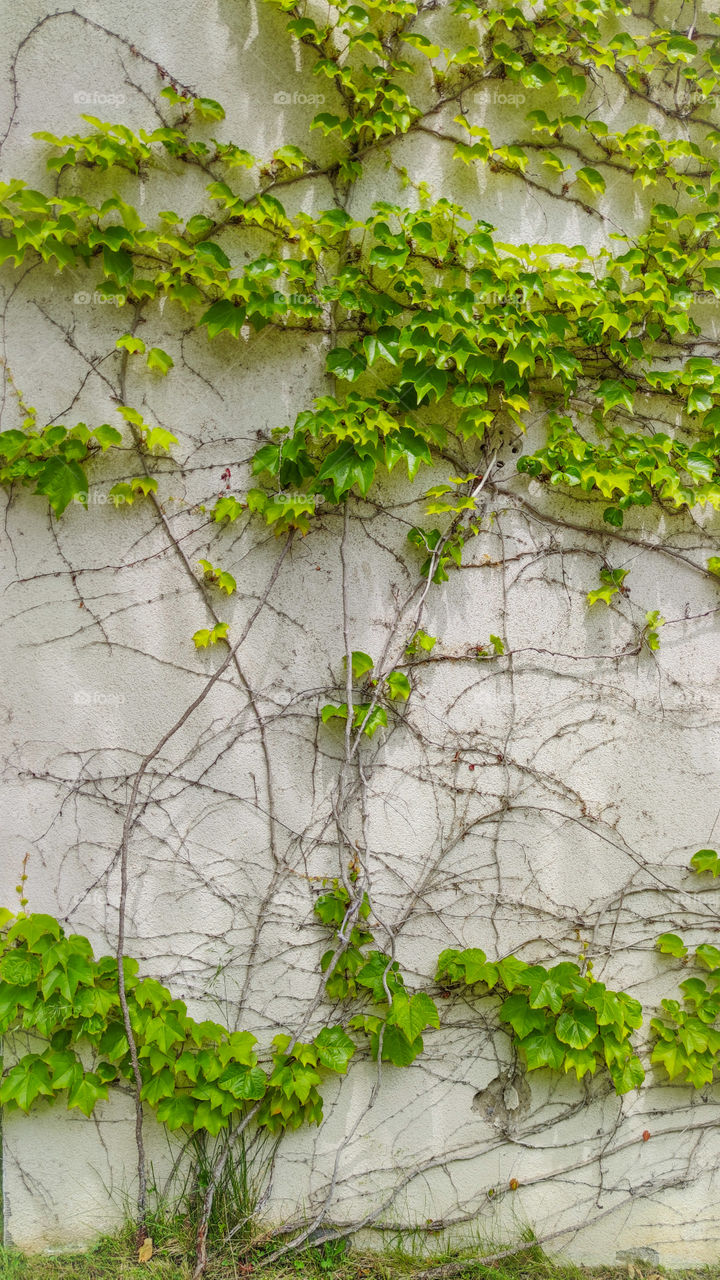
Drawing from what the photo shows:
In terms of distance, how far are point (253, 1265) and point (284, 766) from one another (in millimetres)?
1434

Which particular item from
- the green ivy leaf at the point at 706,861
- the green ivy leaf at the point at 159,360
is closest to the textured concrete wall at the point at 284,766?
the green ivy leaf at the point at 159,360

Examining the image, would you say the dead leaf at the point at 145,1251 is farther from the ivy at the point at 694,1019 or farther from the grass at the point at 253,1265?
the ivy at the point at 694,1019

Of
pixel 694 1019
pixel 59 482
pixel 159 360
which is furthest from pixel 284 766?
pixel 694 1019

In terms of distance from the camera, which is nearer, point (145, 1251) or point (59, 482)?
point (145, 1251)

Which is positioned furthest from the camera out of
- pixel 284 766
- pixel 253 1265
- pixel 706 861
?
pixel 706 861

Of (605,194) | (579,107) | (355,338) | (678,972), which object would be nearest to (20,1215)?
(678,972)

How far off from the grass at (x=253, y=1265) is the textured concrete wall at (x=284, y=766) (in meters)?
0.07

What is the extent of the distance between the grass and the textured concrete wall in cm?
7

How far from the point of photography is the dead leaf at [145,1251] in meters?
2.22

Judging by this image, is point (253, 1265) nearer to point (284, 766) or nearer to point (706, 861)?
point (284, 766)

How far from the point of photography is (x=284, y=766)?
2453mm

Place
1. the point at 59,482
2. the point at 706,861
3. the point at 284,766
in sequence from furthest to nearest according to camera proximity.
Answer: the point at 706,861, the point at 284,766, the point at 59,482

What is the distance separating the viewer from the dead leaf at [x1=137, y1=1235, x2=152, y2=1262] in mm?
2217

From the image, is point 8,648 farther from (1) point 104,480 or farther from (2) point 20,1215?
(2) point 20,1215
